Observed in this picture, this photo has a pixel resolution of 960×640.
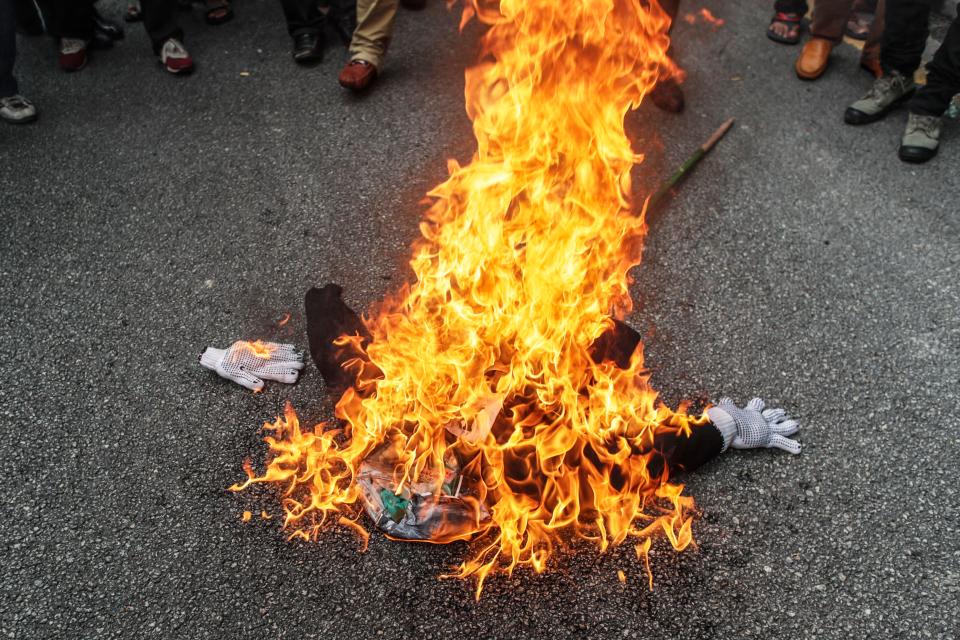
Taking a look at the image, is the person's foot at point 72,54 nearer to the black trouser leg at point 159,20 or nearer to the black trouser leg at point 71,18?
the black trouser leg at point 71,18

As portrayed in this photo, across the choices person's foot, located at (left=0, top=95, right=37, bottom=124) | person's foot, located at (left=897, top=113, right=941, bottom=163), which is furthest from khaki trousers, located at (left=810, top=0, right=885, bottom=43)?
person's foot, located at (left=0, top=95, right=37, bottom=124)

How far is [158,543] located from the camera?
8.38 feet

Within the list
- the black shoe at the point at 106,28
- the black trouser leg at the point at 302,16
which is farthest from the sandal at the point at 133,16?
the black trouser leg at the point at 302,16

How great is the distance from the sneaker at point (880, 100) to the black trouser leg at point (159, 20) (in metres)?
4.82

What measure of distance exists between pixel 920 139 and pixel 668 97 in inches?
63.6

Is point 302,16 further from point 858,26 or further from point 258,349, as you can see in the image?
point 858,26

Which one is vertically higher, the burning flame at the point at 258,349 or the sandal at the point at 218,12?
the sandal at the point at 218,12

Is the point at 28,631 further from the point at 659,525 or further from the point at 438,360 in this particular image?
the point at 659,525

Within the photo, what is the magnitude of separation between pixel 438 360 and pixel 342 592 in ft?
2.86

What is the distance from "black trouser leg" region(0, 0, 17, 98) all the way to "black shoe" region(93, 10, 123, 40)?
1035 millimetres

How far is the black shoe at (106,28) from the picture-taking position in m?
5.44

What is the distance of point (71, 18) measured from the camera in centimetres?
507

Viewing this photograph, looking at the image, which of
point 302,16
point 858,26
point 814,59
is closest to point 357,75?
point 302,16

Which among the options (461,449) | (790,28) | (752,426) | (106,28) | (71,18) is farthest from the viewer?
(790,28)
